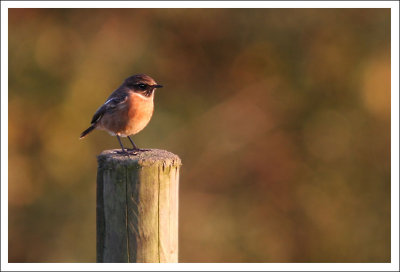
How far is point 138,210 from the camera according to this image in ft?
14.4

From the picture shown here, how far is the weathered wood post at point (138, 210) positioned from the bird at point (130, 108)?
1.85m

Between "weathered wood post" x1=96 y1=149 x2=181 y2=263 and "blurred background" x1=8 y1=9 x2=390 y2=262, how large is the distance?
5.21 meters

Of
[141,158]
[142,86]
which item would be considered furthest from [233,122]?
[141,158]

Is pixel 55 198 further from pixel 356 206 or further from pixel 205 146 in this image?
pixel 356 206

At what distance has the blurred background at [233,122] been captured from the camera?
9.87 metres

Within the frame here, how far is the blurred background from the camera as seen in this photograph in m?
9.87

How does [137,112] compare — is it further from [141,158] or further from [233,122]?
[233,122]

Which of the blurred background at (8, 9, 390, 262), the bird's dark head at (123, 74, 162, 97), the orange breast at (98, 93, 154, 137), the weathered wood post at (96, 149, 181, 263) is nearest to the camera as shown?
the weathered wood post at (96, 149, 181, 263)

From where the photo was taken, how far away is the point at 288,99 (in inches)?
427

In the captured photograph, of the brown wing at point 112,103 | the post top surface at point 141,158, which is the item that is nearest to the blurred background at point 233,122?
the brown wing at point 112,103

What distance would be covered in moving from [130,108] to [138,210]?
→ 218 centimetres

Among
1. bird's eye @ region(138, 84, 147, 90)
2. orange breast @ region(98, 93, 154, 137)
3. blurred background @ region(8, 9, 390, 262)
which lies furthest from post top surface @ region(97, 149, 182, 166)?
blurred background @ region(8, 9, 390, 262)

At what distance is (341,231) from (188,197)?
2939 millimetres

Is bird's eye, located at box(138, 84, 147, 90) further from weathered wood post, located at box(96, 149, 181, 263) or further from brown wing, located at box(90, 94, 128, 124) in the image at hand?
weathered wood post, located at box(96, 149, 181, 263)
